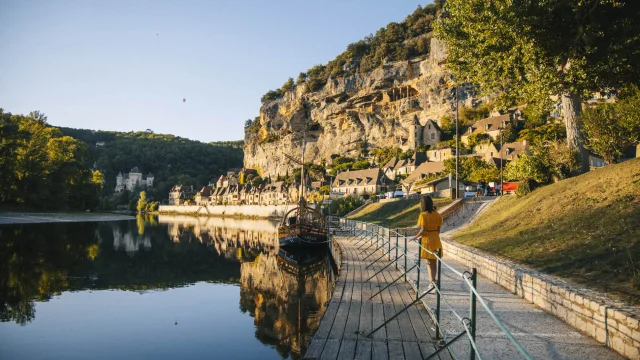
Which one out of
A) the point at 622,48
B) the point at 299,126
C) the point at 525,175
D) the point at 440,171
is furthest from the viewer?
the point at 299,126

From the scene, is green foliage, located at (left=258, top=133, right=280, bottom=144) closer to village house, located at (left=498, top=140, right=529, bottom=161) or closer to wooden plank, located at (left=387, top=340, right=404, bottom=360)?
village house, located at (left=498, top=140, right=529, bottom=161)

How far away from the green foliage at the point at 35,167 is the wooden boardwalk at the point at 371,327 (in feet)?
175

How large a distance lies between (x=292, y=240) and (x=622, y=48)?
18992 mm

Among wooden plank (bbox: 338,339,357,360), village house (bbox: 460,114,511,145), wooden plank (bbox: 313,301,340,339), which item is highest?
village house (bbox: 460,114,511,145)

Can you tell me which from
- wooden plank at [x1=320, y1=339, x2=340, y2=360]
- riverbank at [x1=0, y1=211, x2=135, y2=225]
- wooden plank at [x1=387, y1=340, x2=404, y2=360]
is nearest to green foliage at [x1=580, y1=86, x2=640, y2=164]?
wooden plank at [x1=387, y1=340, x2=404, y2=360]

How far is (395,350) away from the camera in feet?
19.0

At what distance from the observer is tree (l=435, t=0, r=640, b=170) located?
15.4m

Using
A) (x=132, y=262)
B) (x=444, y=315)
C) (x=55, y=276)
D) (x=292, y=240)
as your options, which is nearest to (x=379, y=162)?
(x=292, y=240)

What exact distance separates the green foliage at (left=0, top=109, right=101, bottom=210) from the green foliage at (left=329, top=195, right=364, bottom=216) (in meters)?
39.1

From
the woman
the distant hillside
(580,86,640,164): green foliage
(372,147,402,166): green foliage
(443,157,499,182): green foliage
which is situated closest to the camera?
the woman

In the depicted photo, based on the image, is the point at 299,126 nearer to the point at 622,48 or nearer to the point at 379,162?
A: the point at 379,162

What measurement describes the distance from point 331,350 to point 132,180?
142 meters

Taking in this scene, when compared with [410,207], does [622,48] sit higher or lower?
higher

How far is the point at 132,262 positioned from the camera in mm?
21984
